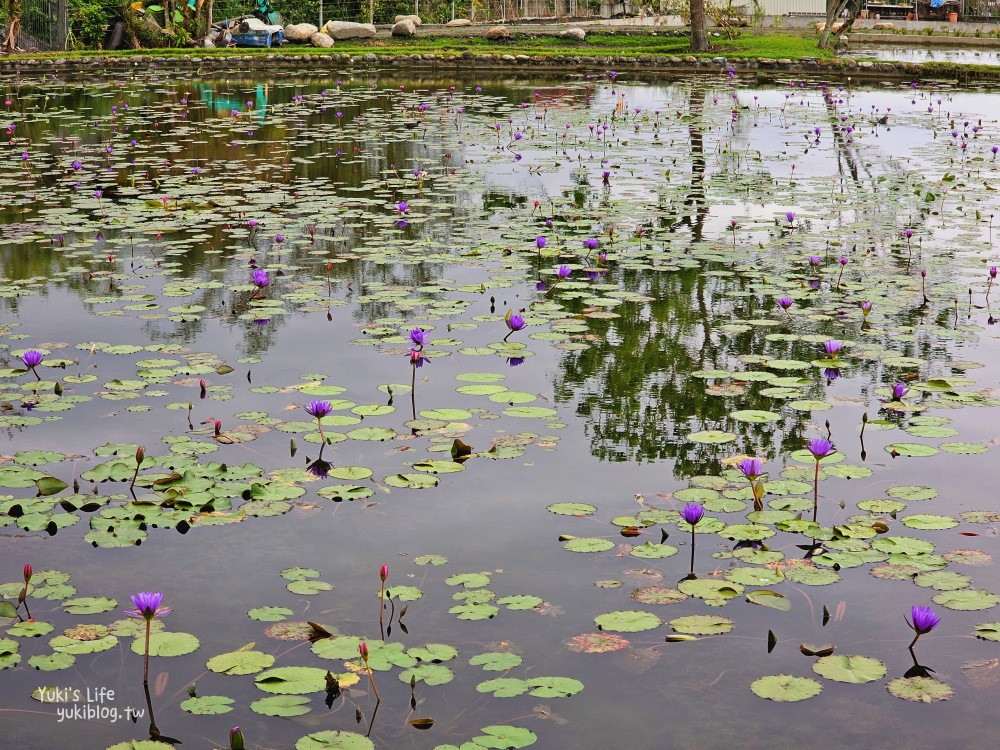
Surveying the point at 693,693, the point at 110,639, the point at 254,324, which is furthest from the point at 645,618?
the point at 254,324

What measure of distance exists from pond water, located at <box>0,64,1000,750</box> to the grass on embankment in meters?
17.2

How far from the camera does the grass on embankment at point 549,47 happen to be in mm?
23625

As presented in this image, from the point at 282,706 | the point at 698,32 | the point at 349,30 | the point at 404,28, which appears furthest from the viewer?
the point at 349,30

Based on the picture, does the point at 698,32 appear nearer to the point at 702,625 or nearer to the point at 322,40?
the point at 322,40

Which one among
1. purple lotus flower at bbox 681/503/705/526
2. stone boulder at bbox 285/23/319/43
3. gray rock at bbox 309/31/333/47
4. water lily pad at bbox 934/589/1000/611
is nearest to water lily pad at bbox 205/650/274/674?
purple lotus flower at bbox 681/503/705/526

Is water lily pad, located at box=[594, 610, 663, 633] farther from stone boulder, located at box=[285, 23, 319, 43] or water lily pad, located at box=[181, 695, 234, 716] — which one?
stone boulder, located at box=[285, 23, 319, 43]

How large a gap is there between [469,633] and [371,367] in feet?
6.22

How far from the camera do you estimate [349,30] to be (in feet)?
96.7

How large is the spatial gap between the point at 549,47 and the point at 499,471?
79.8ft

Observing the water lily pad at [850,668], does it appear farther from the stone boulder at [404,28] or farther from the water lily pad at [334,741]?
the stone boulder at [404,28]

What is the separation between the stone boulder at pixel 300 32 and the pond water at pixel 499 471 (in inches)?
889

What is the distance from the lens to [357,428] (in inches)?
139

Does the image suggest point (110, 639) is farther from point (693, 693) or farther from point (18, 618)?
point (693, 693)

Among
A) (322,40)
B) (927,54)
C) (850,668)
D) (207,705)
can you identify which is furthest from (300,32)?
(850,668)
